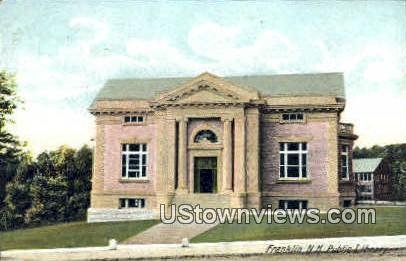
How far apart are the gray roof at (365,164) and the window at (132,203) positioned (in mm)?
6331

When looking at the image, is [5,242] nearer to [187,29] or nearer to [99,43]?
[99,43]

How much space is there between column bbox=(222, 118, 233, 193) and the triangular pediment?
857 millimetres

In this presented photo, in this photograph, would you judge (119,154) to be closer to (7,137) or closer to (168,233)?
(7,137)

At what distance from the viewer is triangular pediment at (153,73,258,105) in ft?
56.5

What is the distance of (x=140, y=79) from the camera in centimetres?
1700

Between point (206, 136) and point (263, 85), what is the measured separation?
10.7 ft

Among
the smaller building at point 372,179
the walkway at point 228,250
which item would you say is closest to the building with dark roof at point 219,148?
the smaller building at point 372,179

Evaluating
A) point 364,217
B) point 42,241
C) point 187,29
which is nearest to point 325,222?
point 364,217

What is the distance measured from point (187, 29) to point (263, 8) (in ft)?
6.45

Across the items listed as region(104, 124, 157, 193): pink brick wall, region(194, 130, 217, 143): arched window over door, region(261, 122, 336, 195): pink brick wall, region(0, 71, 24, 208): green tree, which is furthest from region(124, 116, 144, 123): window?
region(0, 71, 24, 208): green tree

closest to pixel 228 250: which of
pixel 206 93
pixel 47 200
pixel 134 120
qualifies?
pixel 206 93

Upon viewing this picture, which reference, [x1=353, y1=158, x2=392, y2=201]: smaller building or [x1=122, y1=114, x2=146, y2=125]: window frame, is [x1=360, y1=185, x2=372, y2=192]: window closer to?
[x1=353, y1=158, x2=392, y2=201]: smaller building

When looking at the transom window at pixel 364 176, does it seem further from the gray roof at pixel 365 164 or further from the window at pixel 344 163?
the window at pixel 344 163

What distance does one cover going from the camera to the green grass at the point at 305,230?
51.2 ft
